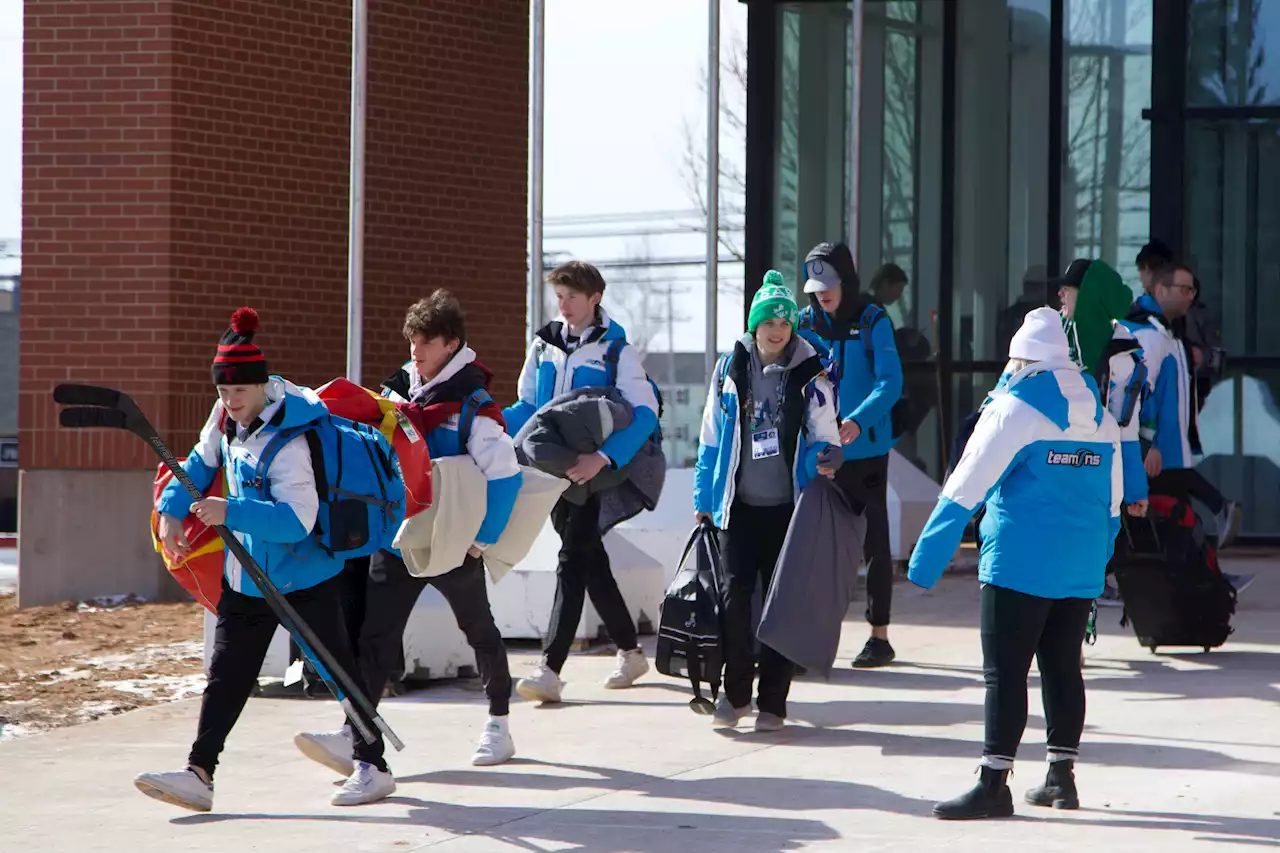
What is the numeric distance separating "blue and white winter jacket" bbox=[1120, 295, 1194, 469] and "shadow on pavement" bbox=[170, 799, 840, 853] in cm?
426

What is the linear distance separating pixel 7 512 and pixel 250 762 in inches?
411

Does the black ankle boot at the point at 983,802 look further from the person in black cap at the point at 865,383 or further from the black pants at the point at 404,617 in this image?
the person in black cap at the point at 865,383

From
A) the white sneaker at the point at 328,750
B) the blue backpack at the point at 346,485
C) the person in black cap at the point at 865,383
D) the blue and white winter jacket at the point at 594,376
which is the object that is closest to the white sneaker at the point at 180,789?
the white sneaker at the point at 328,750

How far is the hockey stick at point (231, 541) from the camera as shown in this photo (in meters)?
5.73

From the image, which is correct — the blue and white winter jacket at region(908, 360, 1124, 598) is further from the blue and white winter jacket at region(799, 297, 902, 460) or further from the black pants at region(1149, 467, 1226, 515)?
the black pants at region(1149, 467, 1226, 515)

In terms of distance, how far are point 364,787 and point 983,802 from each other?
2048 mm

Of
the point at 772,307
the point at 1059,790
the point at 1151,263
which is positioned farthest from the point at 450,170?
the point at 1059,790

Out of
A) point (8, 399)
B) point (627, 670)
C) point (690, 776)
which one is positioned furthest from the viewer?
point (8, 399)

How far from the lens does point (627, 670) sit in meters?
8.57

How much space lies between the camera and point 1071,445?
586cm

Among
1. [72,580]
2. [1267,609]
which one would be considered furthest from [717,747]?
[72,580]

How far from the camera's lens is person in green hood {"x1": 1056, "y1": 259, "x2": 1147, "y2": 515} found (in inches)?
332

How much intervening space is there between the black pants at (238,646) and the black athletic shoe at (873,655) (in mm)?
3688

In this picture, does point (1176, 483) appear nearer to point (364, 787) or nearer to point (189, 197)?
point (364, 787)
